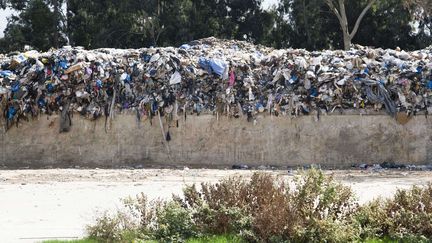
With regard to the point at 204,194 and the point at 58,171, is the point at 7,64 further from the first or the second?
the point at 204,194

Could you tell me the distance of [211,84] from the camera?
1636 cm

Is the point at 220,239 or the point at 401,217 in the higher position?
the point at 401,217

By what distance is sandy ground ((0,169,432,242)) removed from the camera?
7.22 m

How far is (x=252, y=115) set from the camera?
15703 millimetres

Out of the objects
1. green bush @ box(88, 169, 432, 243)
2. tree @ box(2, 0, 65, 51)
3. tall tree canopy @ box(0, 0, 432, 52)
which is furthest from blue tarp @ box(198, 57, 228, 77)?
tree @ box(2, 0, 65, 51)

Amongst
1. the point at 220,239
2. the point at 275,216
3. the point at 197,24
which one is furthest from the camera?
the point at 197,24

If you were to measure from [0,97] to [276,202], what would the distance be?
40.1ft

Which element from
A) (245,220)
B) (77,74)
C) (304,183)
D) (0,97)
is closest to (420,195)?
(304,183)

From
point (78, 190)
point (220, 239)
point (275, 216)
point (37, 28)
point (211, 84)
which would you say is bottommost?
point (78, 190)

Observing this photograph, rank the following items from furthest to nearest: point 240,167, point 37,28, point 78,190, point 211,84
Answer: point 37,28, point 211,84, point 240,167, point 78,190

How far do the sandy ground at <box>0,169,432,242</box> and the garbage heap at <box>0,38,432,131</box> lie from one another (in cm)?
207

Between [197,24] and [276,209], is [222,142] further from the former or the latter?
[197,24]

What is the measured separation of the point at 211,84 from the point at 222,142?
1.69 m

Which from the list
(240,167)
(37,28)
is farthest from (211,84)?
(37,28)
